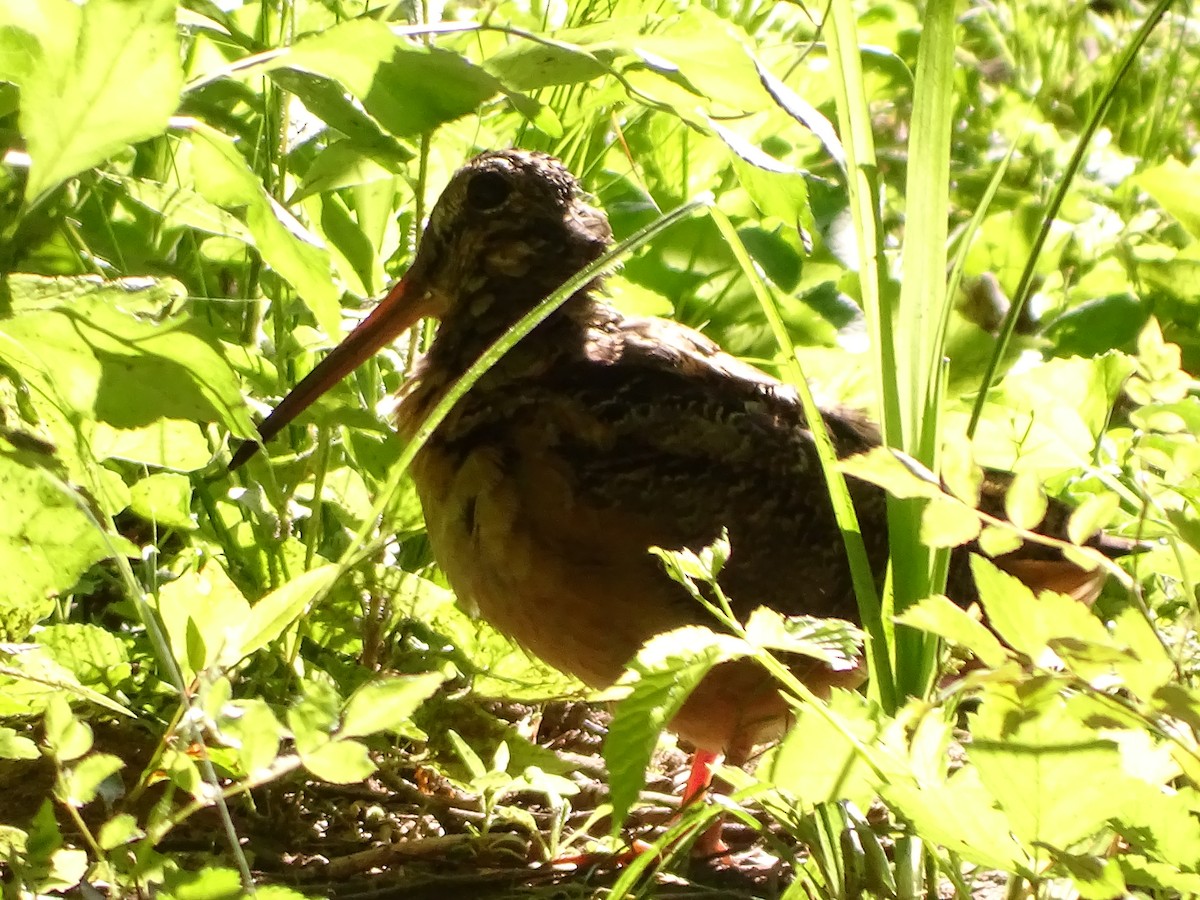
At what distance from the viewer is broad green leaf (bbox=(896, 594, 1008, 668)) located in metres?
0.90

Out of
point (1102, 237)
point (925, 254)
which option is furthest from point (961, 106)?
point (925, 254)

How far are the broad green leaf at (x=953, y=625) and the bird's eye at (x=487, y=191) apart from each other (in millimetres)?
1227

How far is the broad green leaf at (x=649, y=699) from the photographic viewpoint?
958mm

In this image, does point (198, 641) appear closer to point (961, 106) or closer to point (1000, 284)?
point (1000, 284)

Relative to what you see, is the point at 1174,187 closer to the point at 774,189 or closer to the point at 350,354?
the point at 774,189

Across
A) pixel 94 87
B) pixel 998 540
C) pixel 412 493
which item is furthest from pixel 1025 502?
pixel 412 493

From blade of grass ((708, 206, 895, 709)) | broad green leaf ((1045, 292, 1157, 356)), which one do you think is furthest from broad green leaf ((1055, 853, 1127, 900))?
broad green leaf ((1045, 292, 1157, 356))

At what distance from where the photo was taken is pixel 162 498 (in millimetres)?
1648

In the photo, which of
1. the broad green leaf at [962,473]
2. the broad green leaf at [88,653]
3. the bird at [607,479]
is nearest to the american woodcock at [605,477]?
the bird at [607,479]

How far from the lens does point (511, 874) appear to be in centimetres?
154

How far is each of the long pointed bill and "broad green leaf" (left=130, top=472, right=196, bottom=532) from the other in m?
0.08

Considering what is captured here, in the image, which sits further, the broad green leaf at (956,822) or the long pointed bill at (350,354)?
the long pointed bill at (350,354)

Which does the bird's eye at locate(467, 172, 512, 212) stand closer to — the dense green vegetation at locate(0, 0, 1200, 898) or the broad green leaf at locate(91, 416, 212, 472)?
the dense green vegetation at locate(0, 0, 1200, 898)

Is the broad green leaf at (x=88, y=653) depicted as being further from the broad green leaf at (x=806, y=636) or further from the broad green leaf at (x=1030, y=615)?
the broad green leaf at (x=1030, y=615)
